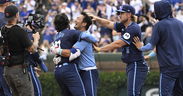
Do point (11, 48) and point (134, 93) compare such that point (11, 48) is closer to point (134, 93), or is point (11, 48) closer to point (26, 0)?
point (134, 93)

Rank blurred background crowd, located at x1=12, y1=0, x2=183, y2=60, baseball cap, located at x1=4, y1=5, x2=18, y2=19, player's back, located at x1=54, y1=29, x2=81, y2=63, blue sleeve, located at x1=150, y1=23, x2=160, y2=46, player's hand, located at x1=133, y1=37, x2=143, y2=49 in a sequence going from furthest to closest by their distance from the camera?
blurred background crowd, located at x1=12, y1=0, x2=183, y2=60
player's hand, located at x1=133, y1=37, x2=143, y2=49
player's back, located at x1=54, y1=29, x2=81, y2=63
blue sleeve, located at x1=150, y1=23, x2=160, y2=46
baseball cap, located at x1=4, y1=5, x2=18, y2=19

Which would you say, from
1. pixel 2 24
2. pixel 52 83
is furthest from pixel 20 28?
pixel 52 83

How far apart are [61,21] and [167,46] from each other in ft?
6.35

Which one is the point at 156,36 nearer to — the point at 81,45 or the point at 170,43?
the point at 170,43

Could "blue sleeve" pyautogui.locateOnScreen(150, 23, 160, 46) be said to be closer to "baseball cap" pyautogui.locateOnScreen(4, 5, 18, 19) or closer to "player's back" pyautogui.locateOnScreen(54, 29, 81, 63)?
"player's back" pyautogui.locateOnScreen(54, 29, 81, 63)

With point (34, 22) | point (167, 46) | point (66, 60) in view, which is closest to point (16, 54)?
point (66, 60)

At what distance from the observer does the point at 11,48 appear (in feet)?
29.7

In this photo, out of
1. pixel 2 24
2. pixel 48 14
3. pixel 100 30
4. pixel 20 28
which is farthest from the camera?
pixel 48 14

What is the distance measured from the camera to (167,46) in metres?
9.40

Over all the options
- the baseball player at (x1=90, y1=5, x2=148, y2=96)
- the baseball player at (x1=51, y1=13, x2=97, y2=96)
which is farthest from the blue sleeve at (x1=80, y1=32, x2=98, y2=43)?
the baseball player at (x1=90, y1=5, x2=148, y2=96)

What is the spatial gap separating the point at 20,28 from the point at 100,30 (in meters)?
10.4

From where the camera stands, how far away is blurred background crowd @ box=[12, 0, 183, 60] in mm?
18438

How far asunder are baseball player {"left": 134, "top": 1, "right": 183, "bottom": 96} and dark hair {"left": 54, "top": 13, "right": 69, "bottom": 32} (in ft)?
4.86

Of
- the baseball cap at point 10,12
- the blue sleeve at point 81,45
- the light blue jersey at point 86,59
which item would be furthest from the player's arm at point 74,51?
the baseball cap at point 10,12
